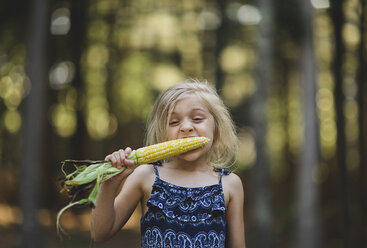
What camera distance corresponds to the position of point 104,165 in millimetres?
1626

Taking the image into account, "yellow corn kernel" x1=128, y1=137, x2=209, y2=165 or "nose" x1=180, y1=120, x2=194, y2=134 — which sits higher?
"nose" x1=180, y1=120, x2=194, y2=134

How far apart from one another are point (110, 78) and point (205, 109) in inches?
360

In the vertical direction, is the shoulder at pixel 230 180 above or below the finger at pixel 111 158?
below

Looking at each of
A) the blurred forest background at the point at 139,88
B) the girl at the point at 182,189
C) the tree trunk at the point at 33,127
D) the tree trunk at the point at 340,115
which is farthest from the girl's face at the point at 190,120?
the blurred forest background at the point at 139,88

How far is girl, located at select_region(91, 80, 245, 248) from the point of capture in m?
1.65

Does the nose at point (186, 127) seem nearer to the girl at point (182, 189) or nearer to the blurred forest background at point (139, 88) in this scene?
the girl at point (182, 189)

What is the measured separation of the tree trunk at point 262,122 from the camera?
17.0 ft

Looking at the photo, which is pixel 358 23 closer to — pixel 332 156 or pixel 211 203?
pixel 332 156

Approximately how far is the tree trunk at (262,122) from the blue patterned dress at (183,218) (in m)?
3.51

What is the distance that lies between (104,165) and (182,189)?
29cm

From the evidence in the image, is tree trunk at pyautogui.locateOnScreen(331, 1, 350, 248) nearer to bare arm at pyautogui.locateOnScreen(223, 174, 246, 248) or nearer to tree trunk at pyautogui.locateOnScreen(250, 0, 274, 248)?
tree trunk at pyautogui.locateOnScreen(250, 0, 274, 248)

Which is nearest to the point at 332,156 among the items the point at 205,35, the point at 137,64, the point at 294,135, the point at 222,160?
the point at 294,135

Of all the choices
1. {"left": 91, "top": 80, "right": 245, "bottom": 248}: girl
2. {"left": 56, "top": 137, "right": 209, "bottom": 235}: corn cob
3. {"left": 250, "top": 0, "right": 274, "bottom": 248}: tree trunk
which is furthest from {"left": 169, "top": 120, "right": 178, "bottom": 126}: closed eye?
{"left": 250, "top": 0, "right": 274, "bottom": 248}: tree trunk

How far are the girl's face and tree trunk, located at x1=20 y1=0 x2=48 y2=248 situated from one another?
11.7 ft
